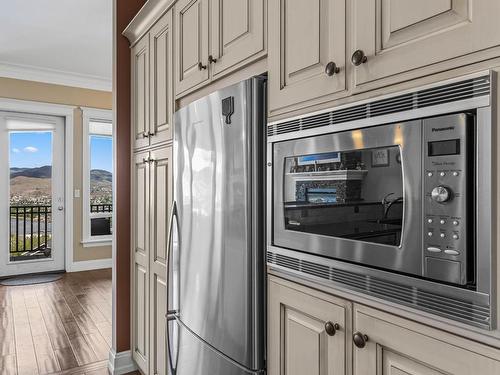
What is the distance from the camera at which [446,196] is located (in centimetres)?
69

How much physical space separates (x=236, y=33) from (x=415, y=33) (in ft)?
2.58

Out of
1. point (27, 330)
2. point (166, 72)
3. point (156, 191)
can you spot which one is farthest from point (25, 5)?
point (27, 330)

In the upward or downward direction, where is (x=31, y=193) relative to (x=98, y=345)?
upward

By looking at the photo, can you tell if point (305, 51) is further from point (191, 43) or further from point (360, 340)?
point (191, 43)

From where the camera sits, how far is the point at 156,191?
7.25ft

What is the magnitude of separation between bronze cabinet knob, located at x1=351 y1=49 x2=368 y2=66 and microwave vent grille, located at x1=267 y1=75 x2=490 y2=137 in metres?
0.10

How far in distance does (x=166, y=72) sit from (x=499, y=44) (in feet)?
5.75

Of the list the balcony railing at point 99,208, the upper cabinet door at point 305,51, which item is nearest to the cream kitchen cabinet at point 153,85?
the upper cabinet door at point 305,51

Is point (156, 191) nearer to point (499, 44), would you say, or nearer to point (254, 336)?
point (254, 336)

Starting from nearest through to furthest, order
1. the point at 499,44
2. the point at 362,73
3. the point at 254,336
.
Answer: the point at 499,44
the point at 362,73
the point at 254,336

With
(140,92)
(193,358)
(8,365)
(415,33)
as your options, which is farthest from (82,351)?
(415,33)

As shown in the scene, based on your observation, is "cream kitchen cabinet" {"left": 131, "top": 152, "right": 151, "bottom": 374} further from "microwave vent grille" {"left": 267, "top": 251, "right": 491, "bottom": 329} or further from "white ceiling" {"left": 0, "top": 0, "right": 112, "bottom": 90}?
"white ceiling" {"left": 0, "top": 0, "right": 112, "bottom": 90}

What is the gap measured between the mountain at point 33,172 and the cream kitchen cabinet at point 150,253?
3.47m

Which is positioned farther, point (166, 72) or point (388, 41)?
point (166, 72)
